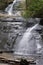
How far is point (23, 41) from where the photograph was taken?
15531mm

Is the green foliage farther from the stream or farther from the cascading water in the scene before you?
the cascading water

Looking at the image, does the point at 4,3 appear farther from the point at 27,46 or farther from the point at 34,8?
the point at 27,46

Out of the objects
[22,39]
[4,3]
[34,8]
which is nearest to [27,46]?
[22,39]

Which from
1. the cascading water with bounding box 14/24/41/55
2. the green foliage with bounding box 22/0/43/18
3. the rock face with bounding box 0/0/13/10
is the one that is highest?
the rock face with bounding box 0/0/13/10

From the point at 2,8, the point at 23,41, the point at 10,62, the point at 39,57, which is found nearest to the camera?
the point at 10,62

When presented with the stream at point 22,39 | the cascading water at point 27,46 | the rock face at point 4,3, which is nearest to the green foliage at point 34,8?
the stream at point 22,39

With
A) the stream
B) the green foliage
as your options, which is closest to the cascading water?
the stream

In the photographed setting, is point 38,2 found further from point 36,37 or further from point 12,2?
point 12,2

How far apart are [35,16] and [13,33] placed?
4.18m

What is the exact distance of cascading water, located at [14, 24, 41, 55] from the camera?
14.2 meters

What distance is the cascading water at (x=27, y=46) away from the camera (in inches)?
559

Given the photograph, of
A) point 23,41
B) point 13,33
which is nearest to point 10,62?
point 23,41

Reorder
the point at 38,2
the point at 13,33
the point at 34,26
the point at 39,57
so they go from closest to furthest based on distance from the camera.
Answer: the point at 39,57
the point at 13,33
the point at 34,26
the point at 38,2

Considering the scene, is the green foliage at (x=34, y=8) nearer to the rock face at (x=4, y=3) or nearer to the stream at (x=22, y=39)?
the stream at (x=22, y=39)
